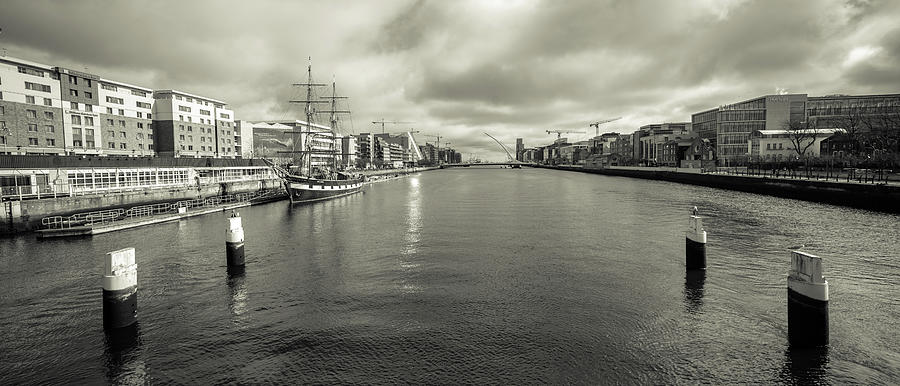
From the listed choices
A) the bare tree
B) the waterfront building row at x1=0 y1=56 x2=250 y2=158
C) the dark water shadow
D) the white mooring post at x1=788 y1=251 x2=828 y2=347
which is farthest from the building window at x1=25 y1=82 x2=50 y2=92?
the bare tree

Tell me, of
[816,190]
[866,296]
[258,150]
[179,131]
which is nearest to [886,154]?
[816,190]

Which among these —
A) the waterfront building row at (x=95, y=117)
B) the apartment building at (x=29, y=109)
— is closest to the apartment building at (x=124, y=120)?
the waterfront building row at (x=95, y=117)

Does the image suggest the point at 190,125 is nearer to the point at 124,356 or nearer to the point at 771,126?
the point at 124,356

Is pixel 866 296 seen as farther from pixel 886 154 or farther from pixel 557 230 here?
pixel 886 154

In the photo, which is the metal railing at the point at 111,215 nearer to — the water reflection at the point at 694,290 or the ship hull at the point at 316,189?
the ship hull at the point at 316,189

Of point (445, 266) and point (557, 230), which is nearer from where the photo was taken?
point (445, 266)

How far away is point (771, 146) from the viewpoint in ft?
343

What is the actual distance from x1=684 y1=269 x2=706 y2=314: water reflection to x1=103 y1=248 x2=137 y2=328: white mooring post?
62.7 feet

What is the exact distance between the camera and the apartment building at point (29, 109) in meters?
66.2

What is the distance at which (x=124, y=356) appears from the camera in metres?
12.8

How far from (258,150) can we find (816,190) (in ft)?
529

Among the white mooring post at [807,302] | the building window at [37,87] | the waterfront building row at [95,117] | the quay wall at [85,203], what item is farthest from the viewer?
the building window at [37,87]

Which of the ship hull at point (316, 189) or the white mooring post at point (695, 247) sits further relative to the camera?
the ship hull at point (316, 189)

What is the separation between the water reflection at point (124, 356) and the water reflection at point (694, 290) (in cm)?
→ 1759
